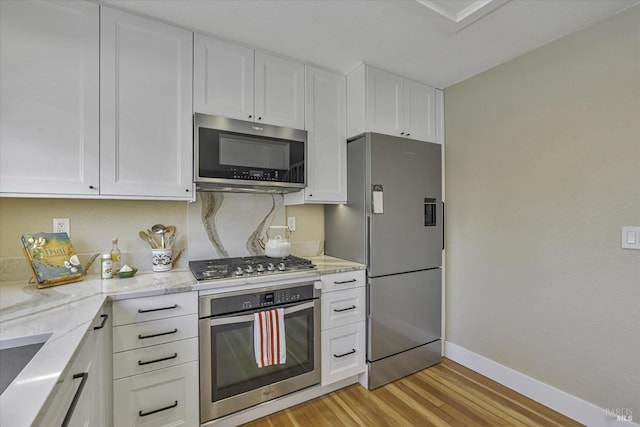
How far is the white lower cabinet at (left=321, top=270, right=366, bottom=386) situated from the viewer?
205 centimetres

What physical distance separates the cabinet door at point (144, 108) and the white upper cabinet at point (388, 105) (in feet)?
3.91

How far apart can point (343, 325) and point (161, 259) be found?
1295mm

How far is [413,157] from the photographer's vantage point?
238 centimetres

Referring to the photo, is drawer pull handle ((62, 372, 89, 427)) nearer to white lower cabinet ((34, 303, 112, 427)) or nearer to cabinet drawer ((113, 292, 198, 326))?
white lower cabinet ((34, 303, 112, 427))

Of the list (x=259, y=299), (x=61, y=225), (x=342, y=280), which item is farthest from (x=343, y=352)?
(x=61, y=225)

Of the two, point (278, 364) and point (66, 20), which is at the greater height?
point (66, 20)

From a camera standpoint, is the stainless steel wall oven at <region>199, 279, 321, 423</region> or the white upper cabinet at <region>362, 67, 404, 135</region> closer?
the stainless steel wall oven at <region>199, 279, 321, 423</region>

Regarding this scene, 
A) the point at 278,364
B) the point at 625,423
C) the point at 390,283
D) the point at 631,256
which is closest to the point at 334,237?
the point at 390,283

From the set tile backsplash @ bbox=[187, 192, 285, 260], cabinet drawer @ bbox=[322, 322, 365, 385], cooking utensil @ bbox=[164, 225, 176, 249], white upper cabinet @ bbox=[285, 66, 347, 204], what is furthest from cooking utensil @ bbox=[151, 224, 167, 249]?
cabinet drawer @ bbox=[322, 322, 365, 385]

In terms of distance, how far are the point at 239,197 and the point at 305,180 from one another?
1.79 feet

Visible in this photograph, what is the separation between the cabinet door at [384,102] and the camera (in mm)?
2285

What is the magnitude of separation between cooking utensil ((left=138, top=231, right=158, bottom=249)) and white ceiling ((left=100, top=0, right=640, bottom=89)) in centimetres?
132

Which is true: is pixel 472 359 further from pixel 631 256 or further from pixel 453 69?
pixel 453 69

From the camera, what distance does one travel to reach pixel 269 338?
5.78 ft
